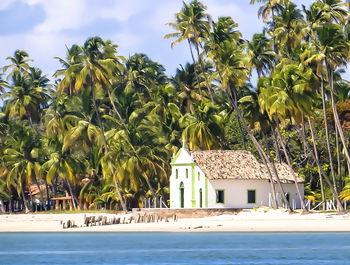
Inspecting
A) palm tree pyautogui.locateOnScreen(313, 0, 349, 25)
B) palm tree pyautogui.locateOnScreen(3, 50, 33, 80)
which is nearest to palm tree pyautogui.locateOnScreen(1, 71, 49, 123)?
palm tree pyautogui.locateOnScreen(3, 50, 33, 80)

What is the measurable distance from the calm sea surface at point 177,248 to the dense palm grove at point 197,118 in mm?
10145

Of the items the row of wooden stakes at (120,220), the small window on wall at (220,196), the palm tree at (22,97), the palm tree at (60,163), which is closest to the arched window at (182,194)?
the small window on wall at (220,196)

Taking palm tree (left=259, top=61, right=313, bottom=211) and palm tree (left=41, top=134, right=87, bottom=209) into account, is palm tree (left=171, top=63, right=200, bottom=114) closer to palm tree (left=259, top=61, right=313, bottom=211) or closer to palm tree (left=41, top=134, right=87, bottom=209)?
palm tree (left=41, top=134, right=87, bottom=209)

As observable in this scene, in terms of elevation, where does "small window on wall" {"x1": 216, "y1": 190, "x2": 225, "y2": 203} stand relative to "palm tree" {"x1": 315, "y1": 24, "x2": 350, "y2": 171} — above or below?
below

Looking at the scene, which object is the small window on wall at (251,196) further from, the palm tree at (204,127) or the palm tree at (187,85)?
the palm tree at (187,85)

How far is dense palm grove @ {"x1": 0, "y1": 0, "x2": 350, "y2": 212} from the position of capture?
2618 inches

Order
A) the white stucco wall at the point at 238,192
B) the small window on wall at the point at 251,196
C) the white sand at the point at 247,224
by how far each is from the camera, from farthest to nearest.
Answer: the small window on wall at the point at 251,196
the white stucco wall at the point at 238,192
the white sand at the point at 247,224

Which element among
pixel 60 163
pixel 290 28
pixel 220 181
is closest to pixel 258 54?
pixel 290 28

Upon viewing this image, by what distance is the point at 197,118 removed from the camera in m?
74.1

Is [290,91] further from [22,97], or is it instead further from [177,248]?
[22,97]

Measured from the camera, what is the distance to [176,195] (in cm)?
7038

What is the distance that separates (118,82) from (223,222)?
3385cm

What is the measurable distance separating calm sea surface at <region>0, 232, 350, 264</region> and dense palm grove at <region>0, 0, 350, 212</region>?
1015cm

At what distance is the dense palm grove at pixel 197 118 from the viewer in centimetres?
6650
